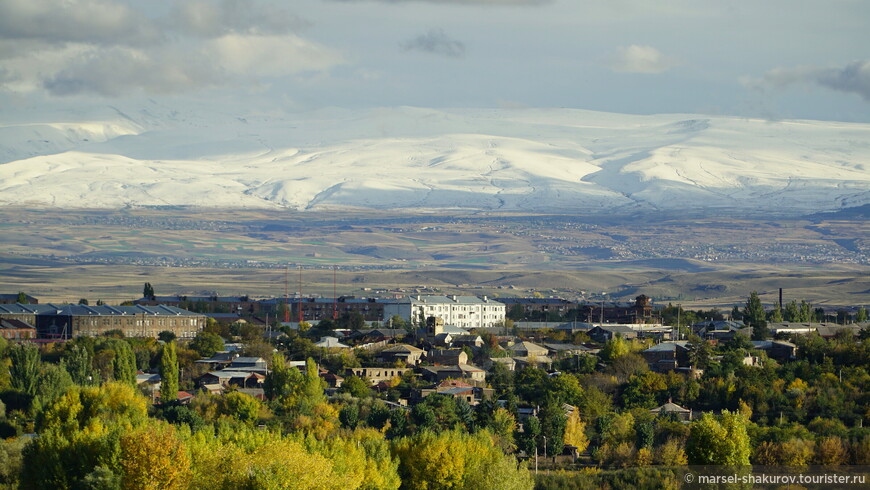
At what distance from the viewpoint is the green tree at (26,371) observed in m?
65.0

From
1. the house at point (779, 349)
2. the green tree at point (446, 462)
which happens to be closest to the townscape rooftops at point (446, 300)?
the house at point (779, 349)

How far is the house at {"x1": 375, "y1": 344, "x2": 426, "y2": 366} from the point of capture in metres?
79.5

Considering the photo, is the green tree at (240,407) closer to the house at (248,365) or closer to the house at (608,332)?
the house at (248,365)

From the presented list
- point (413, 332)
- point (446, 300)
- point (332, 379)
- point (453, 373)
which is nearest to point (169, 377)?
point (332, 379)

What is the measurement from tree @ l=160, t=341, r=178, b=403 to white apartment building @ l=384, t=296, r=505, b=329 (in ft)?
146

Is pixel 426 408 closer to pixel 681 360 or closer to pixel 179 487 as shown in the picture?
pixel 681 360

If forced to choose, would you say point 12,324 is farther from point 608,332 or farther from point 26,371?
point 26,371

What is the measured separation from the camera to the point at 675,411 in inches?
2467

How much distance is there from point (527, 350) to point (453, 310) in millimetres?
37189

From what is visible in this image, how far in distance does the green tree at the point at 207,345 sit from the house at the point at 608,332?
19199mm

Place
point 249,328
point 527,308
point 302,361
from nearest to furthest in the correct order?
point 302,361 → point 249,328 → point 527,308

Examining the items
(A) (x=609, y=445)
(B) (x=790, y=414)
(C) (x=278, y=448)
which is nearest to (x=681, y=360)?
(B) (x=790, y=414)

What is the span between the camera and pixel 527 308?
427ft

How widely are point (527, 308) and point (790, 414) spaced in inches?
2731
